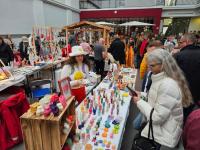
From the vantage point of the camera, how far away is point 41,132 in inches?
48.7

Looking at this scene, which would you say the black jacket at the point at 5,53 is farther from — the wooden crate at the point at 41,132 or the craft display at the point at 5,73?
the wooden crate at the point at 41,132

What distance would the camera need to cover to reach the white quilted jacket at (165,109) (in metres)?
Result: 1.36

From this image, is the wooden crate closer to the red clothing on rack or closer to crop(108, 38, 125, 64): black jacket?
the red clothing on rack

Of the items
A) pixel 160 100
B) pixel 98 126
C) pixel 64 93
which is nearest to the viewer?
pixel 160 100

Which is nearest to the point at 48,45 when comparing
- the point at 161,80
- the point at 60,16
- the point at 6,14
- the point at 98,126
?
the point at 6,14

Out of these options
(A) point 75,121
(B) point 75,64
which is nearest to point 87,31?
(B) point 75,64

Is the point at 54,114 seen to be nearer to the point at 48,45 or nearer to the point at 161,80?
the point at 161,80

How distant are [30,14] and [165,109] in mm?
9098

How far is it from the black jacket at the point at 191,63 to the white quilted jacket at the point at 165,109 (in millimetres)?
1162

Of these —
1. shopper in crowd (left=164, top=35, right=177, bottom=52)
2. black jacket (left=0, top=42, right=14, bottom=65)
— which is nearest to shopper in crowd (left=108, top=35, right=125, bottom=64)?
shopper in crowd (left=164, top=35, right=177, bottom=52)

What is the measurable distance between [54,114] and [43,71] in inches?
165

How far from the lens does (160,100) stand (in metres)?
1.39

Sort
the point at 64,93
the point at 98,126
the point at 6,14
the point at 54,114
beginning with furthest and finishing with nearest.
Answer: the point at 6,14
the point at 98,126
the point at 64,93
the point at 54,114

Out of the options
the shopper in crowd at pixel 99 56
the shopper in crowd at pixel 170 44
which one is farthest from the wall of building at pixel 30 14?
the shopper in crowd at pixel 170 44
